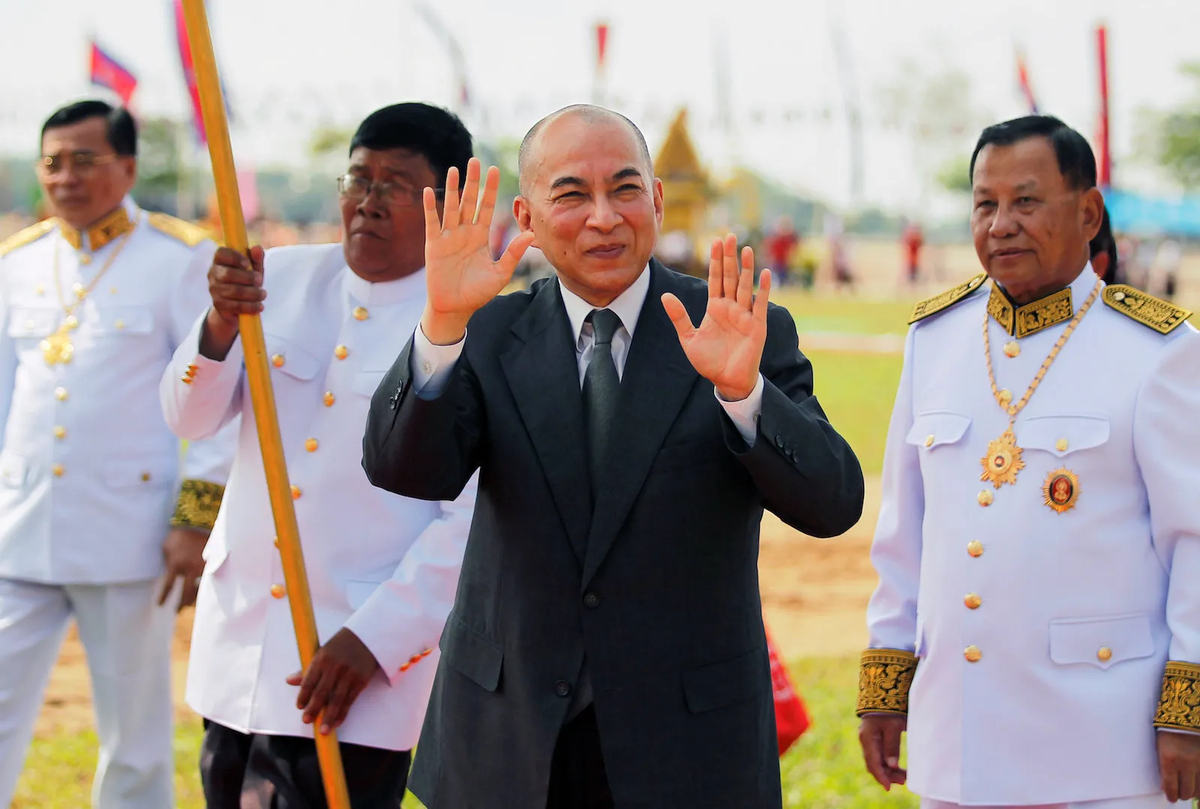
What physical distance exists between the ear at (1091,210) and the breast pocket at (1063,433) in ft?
1.42

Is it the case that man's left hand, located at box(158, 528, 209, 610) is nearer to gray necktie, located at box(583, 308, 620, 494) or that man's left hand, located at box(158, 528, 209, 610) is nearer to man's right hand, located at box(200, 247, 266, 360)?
man's right hand, located at box(200, 247, 266, 360)

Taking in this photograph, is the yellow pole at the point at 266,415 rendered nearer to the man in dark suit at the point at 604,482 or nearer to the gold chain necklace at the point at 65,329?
the man in dark suit at the point at 604,482

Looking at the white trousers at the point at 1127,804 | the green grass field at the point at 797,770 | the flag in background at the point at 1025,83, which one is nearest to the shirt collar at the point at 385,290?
the white trousers at the point at 1127,804

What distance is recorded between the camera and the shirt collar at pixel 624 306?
8.32 feet

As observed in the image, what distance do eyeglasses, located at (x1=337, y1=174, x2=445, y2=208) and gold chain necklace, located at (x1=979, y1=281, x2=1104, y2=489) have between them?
4.61 feet

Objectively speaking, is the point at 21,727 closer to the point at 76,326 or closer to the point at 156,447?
the point at 156,447

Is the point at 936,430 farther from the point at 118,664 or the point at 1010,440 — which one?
the point at 118,664

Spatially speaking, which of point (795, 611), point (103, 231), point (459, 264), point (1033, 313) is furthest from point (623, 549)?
point (795, 611)

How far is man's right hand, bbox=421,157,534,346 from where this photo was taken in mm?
2377

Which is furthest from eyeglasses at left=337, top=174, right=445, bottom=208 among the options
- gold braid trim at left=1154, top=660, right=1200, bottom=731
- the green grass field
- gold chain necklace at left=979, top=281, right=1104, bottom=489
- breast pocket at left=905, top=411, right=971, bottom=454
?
the green grass field

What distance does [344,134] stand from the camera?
6788cm

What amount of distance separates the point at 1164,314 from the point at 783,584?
18.4 feet

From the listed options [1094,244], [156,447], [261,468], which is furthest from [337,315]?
[1094,244]

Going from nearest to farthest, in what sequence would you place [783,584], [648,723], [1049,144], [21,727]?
[648,723], [1049,144], [21,727], [783,584]
